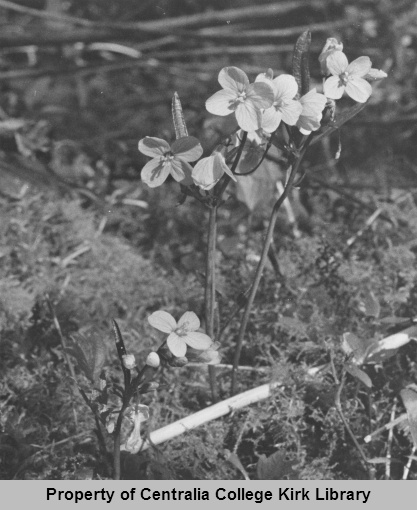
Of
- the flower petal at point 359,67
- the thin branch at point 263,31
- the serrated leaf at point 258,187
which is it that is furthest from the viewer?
the thin branch at point 263,31

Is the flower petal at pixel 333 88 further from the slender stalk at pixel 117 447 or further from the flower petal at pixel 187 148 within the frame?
the slender stalk at pixel 117 447

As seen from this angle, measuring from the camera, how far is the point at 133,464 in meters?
1.56

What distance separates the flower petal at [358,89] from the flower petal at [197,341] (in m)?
0.52

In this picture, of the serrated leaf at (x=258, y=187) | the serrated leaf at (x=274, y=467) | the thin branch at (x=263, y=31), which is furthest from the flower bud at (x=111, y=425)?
the thin branch at (x=263, y=31)

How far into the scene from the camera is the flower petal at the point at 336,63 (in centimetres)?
137

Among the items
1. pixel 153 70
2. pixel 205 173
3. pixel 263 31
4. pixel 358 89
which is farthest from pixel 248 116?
pixel 263 31

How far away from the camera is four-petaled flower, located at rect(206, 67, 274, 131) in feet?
4.22

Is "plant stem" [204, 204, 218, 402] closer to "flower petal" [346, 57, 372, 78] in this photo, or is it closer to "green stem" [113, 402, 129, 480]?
"green stem" [113, 402, 129, 480]

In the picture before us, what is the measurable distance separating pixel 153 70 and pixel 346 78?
1.82m

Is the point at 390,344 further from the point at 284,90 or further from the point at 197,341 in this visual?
the point at 284,90

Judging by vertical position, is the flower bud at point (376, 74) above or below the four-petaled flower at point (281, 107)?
above
